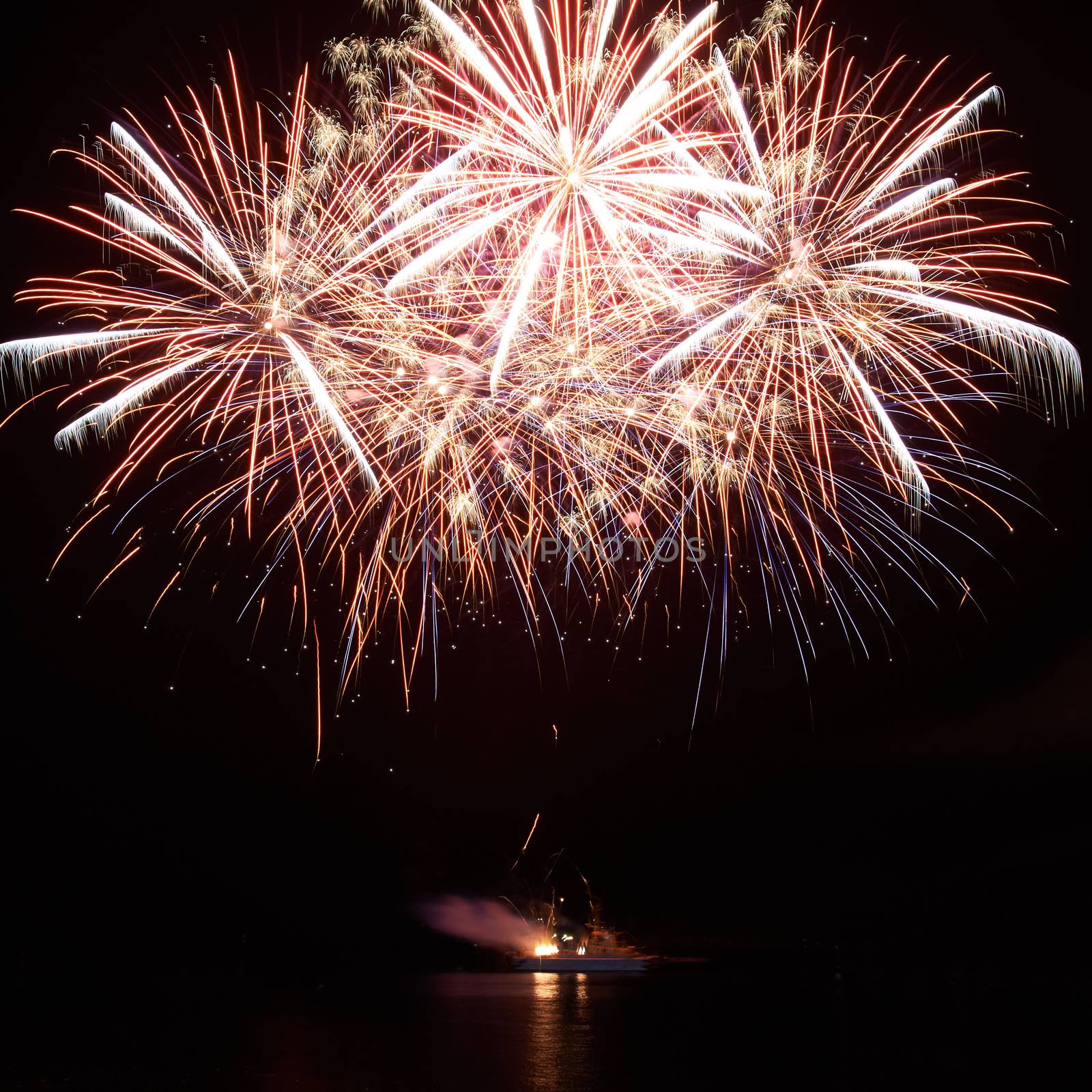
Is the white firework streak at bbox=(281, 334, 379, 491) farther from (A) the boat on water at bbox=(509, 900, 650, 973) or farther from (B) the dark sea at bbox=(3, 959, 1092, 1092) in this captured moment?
(A) the boat on water at bbox=(509, 900, 650, 973)

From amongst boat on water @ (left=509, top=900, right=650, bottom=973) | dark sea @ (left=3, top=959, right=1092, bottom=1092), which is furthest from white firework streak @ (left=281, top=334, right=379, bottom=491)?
boat on water @ (left=509, top=900, right=650, bottom=973)

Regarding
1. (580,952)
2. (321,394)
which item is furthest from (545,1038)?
(580,952)

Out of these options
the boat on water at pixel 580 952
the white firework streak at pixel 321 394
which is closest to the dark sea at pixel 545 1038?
the white firework streak at pixel 321 394

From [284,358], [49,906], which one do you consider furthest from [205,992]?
[284,358]

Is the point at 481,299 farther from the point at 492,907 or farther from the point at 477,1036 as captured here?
the point at 492,907

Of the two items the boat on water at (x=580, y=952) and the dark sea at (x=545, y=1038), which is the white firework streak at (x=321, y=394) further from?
the boat on water at (x=580, y=952)

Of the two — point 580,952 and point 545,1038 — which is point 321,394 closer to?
point 545,1038
